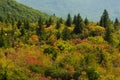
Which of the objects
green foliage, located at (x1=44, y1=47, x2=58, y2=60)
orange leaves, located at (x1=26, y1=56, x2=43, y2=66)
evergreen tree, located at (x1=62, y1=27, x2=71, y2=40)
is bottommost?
orange leaves, located at (x1=26, y1=56, x2=43, y2=66)

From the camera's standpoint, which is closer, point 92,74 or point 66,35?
point 92,74

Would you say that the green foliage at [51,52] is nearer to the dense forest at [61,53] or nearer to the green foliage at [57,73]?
the dense forest at [61,53]

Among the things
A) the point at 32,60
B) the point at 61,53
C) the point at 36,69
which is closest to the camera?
the point at 36,69

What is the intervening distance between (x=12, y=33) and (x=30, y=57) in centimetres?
3663

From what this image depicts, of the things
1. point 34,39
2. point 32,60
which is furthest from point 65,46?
point 32,60

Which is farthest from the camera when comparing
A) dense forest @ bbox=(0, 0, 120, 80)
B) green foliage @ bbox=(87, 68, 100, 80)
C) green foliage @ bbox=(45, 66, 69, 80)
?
green foliage @ bbox=(45, 66, 69, 80)

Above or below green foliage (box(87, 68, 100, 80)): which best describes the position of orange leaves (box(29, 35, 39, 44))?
above

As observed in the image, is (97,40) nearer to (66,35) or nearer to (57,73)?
(66,35)

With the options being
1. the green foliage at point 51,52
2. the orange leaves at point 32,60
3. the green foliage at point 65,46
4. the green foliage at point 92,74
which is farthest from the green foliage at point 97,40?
the green foliage at point 92,74

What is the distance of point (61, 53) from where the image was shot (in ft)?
492

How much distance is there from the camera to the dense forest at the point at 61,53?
420 ft

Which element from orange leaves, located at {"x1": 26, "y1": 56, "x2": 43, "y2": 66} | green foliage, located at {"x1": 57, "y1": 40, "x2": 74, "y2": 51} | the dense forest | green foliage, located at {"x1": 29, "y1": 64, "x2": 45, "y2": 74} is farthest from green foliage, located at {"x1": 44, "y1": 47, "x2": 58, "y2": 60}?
green foliage, located at {"x1": 29, "y1": 64, "x2": 45, "y2": 74}

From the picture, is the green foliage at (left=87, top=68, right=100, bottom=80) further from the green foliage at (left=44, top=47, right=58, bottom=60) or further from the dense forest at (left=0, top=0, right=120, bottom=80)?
the green foliage at (left=44, top=47, right=58, bottom=60)

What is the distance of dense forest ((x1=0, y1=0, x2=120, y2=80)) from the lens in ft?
420
